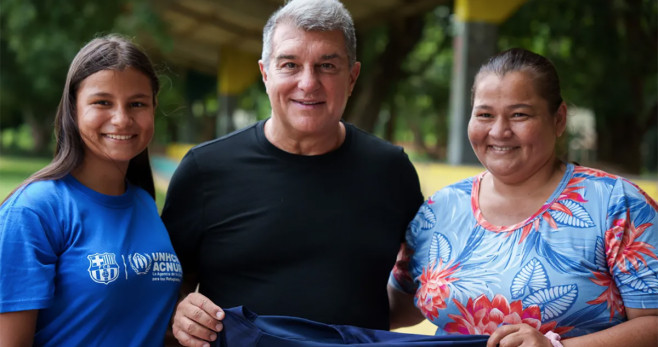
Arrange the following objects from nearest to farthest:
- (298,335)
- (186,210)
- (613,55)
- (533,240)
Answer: (533,240) < (298,335) < (186,210) < (613,55)

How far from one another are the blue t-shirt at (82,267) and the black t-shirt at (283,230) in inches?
12.8

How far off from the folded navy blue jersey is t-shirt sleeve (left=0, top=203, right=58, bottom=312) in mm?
607

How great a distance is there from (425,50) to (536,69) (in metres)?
26.3

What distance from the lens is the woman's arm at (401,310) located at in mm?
2852

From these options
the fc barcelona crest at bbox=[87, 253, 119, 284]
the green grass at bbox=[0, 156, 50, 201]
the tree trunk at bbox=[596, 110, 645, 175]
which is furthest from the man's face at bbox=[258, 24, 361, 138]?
the tree trunk at bbox=[596, 110, 645, 175]

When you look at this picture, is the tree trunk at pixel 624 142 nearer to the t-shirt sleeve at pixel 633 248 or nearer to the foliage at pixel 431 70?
the foliage at pixel 431 70

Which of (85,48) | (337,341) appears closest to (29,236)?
(85,48)

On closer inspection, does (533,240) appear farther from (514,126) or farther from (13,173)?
(13,173)

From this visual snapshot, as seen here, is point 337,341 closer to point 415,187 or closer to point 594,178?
point 415,187

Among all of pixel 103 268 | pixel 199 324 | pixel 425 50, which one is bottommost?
pixel 199 324

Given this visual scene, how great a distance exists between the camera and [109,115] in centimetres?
230

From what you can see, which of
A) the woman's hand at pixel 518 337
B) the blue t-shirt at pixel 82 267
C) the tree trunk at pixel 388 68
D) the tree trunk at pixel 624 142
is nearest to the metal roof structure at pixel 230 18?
→ the tree trunk at pixel 388 68

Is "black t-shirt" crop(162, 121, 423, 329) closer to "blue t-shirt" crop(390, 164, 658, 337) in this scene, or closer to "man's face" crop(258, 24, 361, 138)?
"man's face" crop(258, 24, 361, 138)

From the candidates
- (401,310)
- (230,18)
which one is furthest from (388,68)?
(401,310)
